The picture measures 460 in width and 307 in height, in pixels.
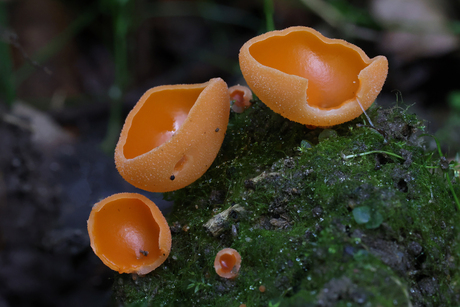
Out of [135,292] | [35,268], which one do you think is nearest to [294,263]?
[135,292]

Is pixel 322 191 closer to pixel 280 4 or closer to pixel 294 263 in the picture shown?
pixel 294 263

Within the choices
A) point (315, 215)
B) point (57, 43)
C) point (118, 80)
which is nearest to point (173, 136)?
point (315, 215)

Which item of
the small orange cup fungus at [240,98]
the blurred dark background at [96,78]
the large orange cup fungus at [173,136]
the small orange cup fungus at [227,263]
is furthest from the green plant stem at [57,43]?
the small orange cup fungus at [227,263]

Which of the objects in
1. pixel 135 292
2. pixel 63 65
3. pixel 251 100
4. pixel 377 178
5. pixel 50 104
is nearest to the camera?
pixel 377 178

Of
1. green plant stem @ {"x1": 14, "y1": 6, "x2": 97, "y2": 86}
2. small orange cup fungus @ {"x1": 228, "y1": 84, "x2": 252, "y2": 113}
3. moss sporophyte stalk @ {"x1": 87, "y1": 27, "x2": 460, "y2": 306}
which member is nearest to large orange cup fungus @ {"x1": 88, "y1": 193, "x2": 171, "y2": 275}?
moss sporophyte stalk @ {"x1": 87, "y1": 27, "x2": 460, "y2": 306}

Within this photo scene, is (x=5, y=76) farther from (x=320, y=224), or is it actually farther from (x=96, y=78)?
(x=320, y=224)

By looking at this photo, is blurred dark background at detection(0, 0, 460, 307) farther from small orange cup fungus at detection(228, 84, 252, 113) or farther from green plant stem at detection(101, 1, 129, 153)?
small orange cup fungus at detection(228, 84, 252, 113)
